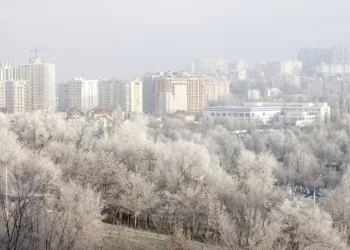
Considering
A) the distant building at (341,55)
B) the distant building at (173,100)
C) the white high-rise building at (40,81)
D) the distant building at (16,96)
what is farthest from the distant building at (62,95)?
the distant building at (341,55)

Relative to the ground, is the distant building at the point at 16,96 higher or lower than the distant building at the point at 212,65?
lower

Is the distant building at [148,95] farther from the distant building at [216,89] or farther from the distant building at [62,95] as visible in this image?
the distant building at [216,89]

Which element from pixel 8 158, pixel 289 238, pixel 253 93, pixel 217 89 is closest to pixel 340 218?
pixel 289 238

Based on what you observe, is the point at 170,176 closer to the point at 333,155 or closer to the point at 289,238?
the point at 289,238

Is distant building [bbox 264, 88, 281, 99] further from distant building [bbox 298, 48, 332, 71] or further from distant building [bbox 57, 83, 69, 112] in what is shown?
distant building [bbox 298, 48, 332, 71]

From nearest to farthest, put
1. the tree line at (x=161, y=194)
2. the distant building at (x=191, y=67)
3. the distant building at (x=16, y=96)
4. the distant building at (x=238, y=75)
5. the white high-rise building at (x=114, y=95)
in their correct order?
the tree line at (x=161, y=194) < the distant building at (x=16, y=96) < the white high-rise building at (x=114, y=95) < the distant building at (x=238, y=75) < the distant building at (x=191, y=67)

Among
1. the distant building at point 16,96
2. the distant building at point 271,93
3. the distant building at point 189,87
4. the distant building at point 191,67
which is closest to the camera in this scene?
the distant building at point 16,96
